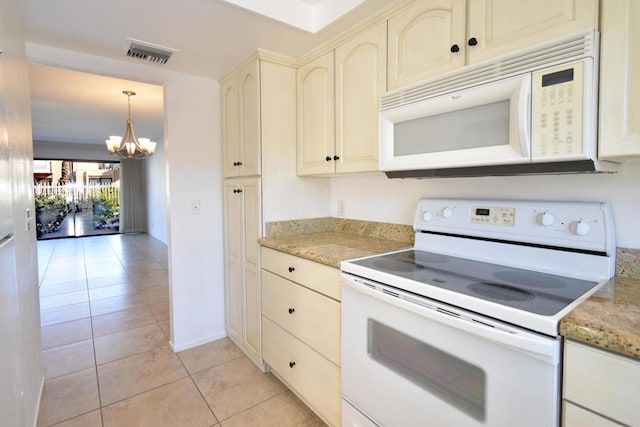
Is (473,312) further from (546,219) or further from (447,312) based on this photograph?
(546,219)

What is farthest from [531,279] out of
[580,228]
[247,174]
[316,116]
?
[247,174]

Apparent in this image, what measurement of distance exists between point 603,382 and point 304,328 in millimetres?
1306

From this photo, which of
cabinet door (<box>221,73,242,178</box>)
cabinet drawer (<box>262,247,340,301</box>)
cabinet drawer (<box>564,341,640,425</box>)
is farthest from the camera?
cabinet door (<box>221,73,242,178</box>)

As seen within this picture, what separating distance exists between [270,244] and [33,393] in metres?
1.45

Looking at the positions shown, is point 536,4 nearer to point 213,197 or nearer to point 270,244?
point 270,244

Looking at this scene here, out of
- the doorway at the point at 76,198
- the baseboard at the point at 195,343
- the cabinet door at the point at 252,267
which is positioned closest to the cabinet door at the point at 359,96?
the cabinet door at the point at 252,267

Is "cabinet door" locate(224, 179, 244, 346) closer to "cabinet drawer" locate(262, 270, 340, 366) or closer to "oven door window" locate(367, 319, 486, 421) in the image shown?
"cabinet drawer" locate(262, 270, 340, 366)

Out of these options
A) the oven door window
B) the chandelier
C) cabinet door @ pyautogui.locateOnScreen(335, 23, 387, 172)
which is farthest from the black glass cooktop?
the chandelier

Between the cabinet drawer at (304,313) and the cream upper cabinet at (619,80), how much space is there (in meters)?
1.21

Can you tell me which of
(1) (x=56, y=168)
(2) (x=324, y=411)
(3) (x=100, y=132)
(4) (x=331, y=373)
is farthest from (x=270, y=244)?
(1) (x=56, y=168)

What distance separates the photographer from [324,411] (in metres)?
1.68

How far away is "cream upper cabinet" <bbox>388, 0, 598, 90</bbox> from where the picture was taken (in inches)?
41.7

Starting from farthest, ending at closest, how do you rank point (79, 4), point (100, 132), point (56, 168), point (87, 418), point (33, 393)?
point (56, 168), point (100, 132), point (87, 418), point (33, 393), point (79, 4)

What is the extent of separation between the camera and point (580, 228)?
3.89ft
